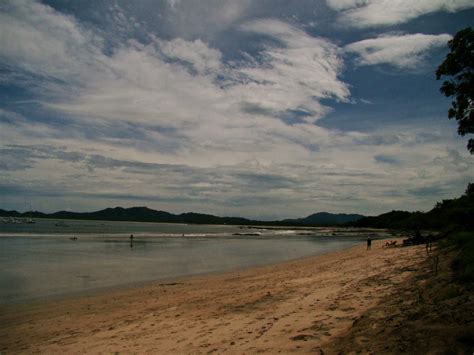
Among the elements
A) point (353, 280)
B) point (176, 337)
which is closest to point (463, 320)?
point (176, 337)

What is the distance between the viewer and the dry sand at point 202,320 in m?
8.08

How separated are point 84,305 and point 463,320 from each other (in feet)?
46.5

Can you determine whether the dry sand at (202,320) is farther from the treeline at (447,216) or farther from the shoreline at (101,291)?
the treeline at (447,216)

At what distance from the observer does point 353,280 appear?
14.8 metres

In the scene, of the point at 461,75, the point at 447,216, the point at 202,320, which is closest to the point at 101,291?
the point at 202,320

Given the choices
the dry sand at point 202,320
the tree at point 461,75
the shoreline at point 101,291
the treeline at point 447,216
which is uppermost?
the tree at point 461,75

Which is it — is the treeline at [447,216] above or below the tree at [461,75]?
below

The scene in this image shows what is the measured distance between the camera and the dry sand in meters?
8.08

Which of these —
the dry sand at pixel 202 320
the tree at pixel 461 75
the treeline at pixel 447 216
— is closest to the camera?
the dry sand at pixel 202 320

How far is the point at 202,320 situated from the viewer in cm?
1078

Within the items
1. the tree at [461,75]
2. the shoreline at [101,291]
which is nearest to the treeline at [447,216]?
the tree at [461,75]

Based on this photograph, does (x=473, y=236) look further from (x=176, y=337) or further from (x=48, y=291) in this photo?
(x=48, y=291)

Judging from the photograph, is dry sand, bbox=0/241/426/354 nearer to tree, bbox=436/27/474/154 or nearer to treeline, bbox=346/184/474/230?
tree, bbox=436/27/474/154

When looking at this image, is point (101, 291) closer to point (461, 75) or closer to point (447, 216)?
point (461, 75)
